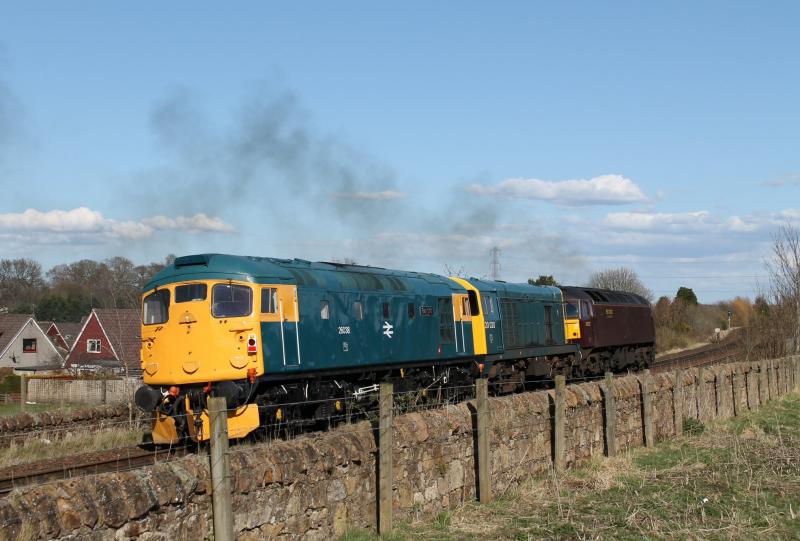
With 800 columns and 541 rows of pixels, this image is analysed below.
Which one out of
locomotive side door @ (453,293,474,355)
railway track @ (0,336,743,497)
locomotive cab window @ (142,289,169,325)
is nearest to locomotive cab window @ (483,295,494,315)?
locomotive side door @ (453,293,474,355)

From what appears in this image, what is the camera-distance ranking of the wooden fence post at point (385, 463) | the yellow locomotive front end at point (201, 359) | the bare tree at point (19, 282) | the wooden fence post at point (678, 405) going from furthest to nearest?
the bare tree at point (19, 282) < the wooden fence post at point (678, 405) < the yellow locomotive front end at point (201, 359) < the wooden fence post at point (385, 463)

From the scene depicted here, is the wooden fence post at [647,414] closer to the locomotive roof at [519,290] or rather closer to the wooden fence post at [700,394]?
the wooden fence post at [700,394]

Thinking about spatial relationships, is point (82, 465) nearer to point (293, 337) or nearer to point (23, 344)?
point (293, 337)

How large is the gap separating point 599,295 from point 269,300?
2040 centimetres

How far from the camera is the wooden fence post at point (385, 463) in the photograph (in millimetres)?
9664

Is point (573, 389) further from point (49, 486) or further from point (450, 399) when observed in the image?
point (49, 486)

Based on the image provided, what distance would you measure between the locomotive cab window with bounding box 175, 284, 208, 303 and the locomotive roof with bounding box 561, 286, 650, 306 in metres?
18.1

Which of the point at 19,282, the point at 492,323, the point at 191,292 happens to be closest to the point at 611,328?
the point at 492,323

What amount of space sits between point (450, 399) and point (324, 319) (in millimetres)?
5719

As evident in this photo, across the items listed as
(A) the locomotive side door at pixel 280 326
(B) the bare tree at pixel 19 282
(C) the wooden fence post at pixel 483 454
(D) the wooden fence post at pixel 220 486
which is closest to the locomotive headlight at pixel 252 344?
(A) the locomotive side door at pixel 280 326

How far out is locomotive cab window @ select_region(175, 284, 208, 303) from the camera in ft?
50.1

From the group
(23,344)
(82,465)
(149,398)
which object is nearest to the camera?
(82,465)

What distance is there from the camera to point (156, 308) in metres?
15.9

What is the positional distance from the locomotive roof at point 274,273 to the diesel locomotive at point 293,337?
27 mm
